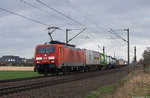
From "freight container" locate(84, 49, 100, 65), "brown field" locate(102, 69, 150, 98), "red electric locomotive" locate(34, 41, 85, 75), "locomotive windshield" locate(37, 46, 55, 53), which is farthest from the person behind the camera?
"freight container" locate(84, 49, 100, 65)

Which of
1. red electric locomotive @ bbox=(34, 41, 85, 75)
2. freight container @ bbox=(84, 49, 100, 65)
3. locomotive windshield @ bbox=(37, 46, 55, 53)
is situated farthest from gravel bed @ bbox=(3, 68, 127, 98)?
freight container @ bbox=(84, 49, 100, 65)

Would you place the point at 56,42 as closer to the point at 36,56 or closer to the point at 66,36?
the point at 36,56

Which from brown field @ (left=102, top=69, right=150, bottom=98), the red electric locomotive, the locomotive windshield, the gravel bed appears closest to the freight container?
the red electric locomotive

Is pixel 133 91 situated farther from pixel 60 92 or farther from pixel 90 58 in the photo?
pixel 90 58

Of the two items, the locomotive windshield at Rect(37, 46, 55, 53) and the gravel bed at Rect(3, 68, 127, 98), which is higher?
Answer: the locomotive windshield at Rect(37, 46, 55, 53)

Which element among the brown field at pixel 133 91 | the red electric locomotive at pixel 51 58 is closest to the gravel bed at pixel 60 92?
the brown field at pixel 133 91

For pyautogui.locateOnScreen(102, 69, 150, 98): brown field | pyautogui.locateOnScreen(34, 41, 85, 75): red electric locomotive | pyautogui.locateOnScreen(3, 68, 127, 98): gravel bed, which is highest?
pyautogui.locateOnScreen(34, 41, 85, 75): red electric locomotive

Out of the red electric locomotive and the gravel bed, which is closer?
the gravel bed

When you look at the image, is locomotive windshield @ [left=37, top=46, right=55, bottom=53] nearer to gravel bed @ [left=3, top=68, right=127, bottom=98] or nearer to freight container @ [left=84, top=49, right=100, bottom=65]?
gravel bed @ [left=3, top=68, right=127, bottom=98]

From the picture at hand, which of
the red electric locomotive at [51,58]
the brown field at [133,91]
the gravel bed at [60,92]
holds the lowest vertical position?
the gravel bed at [60,92]

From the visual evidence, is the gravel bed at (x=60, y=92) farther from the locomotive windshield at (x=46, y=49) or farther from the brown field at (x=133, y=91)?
the locomotive windshield at (x=46, y=49)

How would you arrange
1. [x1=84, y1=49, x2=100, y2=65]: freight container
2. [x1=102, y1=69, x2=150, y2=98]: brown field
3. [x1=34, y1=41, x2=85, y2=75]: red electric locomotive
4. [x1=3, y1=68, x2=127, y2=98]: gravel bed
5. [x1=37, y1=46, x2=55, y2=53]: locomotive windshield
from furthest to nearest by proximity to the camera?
[x1=84, y1=49, x2=100, y2=65]: freight container
[x1=37, y1=46, x2=55, y2=53]: locomotive windshield
[x1=34, y1=41, x2=85, y2=75]: red electric locomotive
[x1=3, y1=68, x2=127, y2=98]: gravel bed
[x1=102, y1=69, x2=150, y2=98]: brown field

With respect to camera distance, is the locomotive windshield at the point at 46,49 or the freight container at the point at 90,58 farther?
the freight container at the point at 90,58

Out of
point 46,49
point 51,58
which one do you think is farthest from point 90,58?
point 51,58
